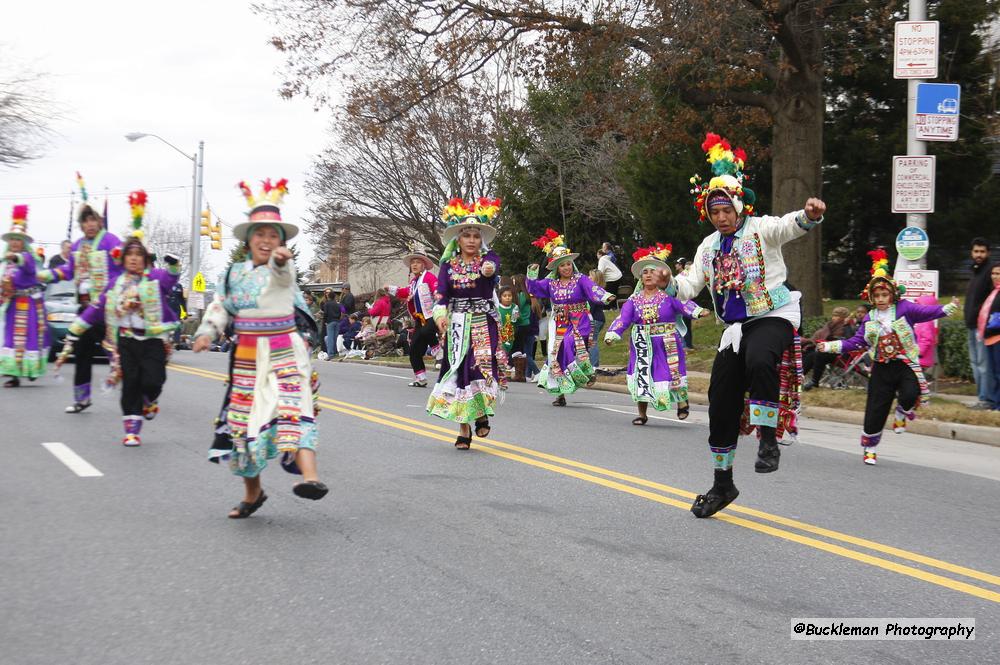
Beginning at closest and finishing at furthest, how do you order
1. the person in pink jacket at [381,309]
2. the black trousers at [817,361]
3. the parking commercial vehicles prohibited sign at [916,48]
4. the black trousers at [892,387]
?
1. the black trousers at [892,387]
2. the parking commercial vehicles prohibited sign at [916,48]
3. the black trousers at [817,361]
4. the person in pink jacket at [381,309]

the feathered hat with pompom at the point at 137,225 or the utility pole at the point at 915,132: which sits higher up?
the utility pole at the point at 915,132

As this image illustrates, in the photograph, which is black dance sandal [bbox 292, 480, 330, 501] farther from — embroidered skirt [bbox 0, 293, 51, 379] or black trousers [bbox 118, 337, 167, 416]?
embroidered skirt [bbox 0, 293, 51, 379]

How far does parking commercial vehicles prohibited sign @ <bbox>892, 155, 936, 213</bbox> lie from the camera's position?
1373cm

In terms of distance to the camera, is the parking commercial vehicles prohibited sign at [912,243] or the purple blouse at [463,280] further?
the parking commercial vehicles prohibited sign at [912,243]

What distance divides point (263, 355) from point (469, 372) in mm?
4055

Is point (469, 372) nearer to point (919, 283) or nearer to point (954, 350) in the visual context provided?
point (919, 283)

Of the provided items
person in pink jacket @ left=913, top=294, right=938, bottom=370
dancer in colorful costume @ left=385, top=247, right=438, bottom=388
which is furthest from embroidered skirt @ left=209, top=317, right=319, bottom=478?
person in pink jacket @ left=913, top=294, right=938, bottom=370

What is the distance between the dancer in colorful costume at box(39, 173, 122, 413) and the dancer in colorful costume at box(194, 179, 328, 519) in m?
6.51

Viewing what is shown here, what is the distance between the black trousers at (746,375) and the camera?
6.79 metres

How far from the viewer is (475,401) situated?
10.5 m

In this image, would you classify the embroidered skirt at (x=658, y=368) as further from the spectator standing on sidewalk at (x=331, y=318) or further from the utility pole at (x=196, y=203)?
the utility pole at (x=196, y=203)

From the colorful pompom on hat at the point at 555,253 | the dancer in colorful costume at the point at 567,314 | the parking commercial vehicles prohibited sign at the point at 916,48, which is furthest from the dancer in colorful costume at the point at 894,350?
the colorful pompom on hat at the point at 555,253

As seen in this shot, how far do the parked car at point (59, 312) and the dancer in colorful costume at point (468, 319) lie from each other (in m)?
12.1

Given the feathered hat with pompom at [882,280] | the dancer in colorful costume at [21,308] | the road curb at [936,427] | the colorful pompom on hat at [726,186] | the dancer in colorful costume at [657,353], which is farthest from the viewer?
the dancer in colorful costume at [21,308]
